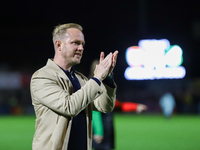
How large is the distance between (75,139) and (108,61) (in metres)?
0.68

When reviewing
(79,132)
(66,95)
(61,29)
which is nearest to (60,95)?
(66,95)

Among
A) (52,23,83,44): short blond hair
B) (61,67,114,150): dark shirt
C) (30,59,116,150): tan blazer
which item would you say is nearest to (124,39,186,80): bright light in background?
(52,23,83,44): short blond hair

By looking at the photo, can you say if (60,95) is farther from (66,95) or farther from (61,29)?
(61,29)

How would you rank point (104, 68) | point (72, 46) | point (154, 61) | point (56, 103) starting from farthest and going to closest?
point (154, 61) → point (72, 46) → point (104, 68) → point (56, 103)

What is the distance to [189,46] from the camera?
3069cm

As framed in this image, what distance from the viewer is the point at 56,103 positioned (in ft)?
8.23

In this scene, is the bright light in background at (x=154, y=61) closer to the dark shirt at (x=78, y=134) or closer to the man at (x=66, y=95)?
the man at (x=66, y=95)

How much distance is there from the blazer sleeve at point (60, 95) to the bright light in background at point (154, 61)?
2490cm

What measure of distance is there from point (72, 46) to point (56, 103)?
549 millimetres

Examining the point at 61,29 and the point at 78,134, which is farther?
the point at 61,29

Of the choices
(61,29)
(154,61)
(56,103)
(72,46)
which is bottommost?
(154,61)

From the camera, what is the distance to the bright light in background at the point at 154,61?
89.5ft

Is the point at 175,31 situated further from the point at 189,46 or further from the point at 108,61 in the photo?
the point at 108,61

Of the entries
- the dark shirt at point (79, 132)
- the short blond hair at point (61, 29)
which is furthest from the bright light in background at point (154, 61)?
the dark shirt at point (79, 132)
